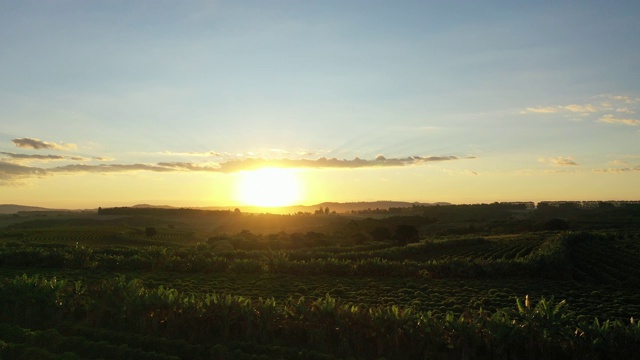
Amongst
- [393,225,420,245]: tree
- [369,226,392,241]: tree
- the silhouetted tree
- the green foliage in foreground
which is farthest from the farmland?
the silhouetted tree

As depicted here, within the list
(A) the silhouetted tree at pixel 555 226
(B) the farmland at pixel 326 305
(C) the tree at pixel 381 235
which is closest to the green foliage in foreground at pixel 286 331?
(B) the farmland at pixel 326 305

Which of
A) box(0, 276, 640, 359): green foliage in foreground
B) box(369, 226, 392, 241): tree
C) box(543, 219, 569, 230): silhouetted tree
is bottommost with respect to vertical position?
box(369, 226, 392, 241): tree

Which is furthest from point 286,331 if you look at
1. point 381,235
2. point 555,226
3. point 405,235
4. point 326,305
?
point 555,226

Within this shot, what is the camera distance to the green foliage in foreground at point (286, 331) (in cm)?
1287

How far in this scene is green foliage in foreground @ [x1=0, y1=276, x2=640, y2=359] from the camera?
12867mm

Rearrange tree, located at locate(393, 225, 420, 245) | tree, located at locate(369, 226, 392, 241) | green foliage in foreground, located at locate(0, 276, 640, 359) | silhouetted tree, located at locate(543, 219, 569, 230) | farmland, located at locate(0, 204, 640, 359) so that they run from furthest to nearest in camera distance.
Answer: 1. silhouetted tree, located at locate(543, 219, 569, 230)
2. tree, located at locate(369, 226, 392, 241)
3. tree, located at locate(393, 225, 420, 245)
4. farmland, located at locate(0, 204, 640, 359)
5. green foliage in foreground, located at locate(0, 276, 640, 359)

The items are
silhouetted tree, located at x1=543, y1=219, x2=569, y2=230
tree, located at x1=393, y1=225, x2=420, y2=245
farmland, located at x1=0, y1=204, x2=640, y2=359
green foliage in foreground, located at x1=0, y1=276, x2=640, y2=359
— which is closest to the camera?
green foliage in foreground, located at x1=0, y1=276, x2=640, y2=359

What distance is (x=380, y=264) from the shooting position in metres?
38.3

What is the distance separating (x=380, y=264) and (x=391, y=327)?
80.7 feet

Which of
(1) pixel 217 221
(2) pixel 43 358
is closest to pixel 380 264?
(2) pixel 43 358

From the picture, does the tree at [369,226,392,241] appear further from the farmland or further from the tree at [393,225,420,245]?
the farmland

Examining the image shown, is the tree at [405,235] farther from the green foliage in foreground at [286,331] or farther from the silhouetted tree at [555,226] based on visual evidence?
the green foliage in foreground at [286,331]

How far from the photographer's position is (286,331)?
14.8m

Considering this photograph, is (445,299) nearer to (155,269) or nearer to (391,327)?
(391,327)
